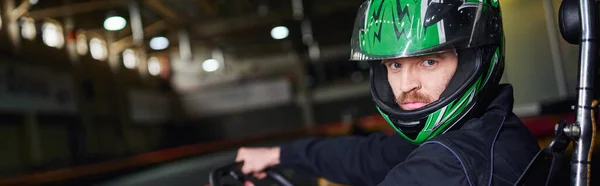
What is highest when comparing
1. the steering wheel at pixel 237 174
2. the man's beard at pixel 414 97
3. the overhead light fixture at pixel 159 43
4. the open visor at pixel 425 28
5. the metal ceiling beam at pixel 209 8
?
the metal ceiling beam at pixel 209 8

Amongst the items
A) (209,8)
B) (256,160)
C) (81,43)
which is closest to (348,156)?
(256,160)

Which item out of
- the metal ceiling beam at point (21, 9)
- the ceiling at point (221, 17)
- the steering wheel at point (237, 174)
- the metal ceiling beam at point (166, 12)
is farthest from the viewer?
the metal ceiling beam at point (166, 12)

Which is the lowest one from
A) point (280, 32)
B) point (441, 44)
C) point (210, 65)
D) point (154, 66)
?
point (441, 44)

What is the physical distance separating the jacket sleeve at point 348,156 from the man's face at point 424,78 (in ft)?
1.09

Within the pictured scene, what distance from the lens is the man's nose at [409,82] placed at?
1.01m

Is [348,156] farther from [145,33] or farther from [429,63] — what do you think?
[145,33]

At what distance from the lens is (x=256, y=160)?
1.42m

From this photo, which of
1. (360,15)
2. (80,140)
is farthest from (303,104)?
(360,15)

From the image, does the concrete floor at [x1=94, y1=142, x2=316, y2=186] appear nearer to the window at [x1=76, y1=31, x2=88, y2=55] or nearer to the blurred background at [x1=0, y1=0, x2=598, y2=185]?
the blurred background at [x1=0, y1=0, x2=598, y2=185]

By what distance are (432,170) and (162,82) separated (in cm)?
1366

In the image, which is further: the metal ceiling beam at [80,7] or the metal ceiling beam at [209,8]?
the metal ceiling beam at [209,8]

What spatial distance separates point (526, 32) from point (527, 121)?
803 mm

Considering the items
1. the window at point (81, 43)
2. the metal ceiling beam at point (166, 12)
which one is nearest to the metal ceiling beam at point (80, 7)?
the metal ceiling beam at point (166, 12)

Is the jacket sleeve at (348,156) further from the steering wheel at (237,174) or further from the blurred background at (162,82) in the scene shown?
the blurred background at (162,82)
